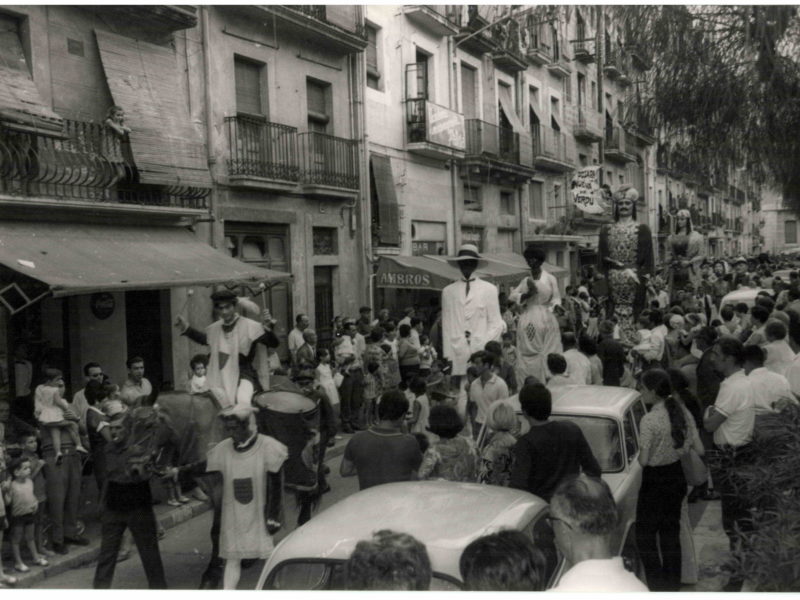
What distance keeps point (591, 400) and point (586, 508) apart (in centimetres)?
277

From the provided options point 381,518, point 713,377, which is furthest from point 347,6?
point 381,518

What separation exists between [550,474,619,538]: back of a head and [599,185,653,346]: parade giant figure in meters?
2.90

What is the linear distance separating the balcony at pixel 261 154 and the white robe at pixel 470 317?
7.66m

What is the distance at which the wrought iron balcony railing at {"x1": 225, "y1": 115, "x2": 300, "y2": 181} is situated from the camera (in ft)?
44.2

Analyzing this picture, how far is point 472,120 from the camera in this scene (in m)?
20.8

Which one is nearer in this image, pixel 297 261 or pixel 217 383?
pixel 217 383

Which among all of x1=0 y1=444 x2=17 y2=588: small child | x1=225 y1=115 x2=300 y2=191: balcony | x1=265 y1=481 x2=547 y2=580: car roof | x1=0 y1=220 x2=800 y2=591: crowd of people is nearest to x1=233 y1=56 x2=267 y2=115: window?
x1=225 y1=115 x2=300 y2=191: balcony

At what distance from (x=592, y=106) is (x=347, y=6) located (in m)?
11.3

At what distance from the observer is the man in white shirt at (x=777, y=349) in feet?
21.6

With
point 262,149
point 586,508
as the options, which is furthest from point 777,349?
point 262,149

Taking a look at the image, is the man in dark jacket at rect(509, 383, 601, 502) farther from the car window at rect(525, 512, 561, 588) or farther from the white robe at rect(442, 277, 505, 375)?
the white robe at rect(442, 277, 505, 375)

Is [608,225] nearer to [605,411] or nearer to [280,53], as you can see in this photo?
[605,411]

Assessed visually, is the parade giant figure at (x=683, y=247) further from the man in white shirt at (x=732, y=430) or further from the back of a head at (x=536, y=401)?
the back of a head at (x=536, y=401)

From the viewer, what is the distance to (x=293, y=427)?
5805 millimetres
